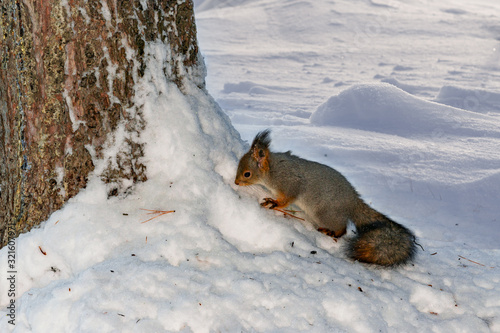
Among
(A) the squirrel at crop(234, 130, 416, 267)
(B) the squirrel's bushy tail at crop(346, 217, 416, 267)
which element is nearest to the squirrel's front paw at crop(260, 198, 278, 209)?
(A) the squirrel at crop(234, 130, 416, 267)

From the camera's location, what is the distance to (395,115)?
15.3 ft

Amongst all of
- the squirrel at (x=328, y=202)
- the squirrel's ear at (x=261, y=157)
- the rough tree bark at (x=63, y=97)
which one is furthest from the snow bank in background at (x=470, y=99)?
the rough tree bark at (x=63, y=97)

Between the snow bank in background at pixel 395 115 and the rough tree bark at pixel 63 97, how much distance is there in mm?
2939

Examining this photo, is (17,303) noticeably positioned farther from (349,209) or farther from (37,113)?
(349,209)

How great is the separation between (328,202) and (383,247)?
48 centimetres

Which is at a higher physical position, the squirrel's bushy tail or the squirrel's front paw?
the squirrel's front paw

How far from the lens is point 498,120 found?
15.7 ft

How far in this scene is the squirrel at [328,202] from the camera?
229 centimetres

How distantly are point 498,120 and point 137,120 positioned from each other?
4.15 m

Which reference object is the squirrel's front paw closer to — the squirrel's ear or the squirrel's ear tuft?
the squirrel's ear

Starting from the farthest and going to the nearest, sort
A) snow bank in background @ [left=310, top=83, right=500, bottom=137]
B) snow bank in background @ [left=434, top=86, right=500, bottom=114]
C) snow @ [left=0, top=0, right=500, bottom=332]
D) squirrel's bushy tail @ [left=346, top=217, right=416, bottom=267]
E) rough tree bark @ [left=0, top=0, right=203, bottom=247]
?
snow bank in background @ [left=434, top=86, right=500, bottom=114] < snow bank in background @ [left=310, top=83, right=500, bottom=137] < squirrel's bushy tail @ [left=346, top=217, right=416, bottom=267] < rough tree bark @ [left=0, top=0, right=203, bottom=247] < snow @ [left=0, top=0, right=500, bottom=332]

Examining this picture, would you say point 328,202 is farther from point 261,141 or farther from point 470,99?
point 470,99

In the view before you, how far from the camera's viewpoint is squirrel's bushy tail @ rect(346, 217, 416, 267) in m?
2.25

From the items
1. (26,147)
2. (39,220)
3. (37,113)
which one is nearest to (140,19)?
(37,113)
